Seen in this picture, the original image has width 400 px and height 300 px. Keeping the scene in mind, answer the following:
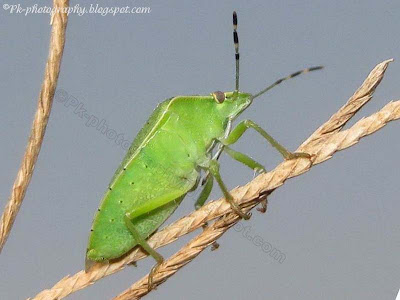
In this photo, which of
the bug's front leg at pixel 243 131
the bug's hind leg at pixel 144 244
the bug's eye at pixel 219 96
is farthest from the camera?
the bug's eye at pixel 219 96

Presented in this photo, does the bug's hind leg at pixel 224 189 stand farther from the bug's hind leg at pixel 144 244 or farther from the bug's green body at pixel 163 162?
the bug's hind leg at pixel 144 244

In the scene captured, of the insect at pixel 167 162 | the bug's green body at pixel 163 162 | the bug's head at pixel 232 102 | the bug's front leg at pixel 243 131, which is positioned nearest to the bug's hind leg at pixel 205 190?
the insect at pixel 167 162

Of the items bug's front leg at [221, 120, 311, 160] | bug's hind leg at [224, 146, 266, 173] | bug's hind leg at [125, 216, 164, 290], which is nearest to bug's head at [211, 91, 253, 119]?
bug's front leg at [221, 120, 311, 160]

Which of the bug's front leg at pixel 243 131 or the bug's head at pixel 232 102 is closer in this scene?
the bug's front leg at pixel 243 131

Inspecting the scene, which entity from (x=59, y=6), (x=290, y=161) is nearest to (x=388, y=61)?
(x=290, y=161)

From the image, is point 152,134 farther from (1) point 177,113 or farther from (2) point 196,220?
(2) point 196,220

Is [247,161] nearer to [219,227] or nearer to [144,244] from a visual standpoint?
[144,244]

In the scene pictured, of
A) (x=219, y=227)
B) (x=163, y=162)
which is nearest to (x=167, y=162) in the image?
(x=163, y=162)
